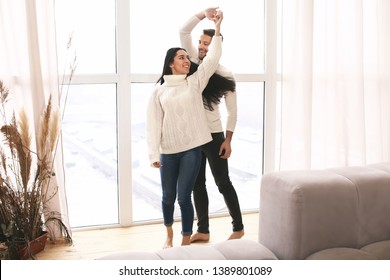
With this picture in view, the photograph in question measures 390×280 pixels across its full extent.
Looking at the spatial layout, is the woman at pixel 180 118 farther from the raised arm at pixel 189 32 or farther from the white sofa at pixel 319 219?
the white sofa at pixel 319 219

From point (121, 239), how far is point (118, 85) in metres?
1.01

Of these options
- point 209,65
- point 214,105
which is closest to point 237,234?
point 214,105

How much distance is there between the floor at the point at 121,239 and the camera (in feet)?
11.1

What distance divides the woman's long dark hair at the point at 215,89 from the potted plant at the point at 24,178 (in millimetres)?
874

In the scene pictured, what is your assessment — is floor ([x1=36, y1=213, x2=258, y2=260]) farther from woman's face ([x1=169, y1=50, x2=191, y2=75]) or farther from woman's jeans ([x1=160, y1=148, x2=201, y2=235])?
woman's face ([x1=169, y1=50, x2=191, y2=75])

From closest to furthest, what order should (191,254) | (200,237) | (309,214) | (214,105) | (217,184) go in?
(191,254), (309,214), (214,105), (217,184), (200,237)

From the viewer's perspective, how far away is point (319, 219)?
187cm

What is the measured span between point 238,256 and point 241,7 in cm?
269

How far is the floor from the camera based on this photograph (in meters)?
3.39

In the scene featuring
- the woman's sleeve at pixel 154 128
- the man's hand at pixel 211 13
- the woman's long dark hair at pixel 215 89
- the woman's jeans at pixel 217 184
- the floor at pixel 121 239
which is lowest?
the floor at pixel 121 239

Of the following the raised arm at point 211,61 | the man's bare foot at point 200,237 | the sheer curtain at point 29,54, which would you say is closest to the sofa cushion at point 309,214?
the raised arm at point 211,61

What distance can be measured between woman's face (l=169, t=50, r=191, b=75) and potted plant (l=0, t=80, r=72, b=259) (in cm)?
74

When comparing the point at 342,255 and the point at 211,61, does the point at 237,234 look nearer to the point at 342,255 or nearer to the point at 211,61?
the point at 211,61

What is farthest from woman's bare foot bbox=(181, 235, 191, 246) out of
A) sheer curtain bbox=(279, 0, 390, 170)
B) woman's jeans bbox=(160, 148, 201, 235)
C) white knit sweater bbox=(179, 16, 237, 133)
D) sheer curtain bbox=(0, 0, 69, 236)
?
sheer curtain bbox=(279, 0, 390, 170)
